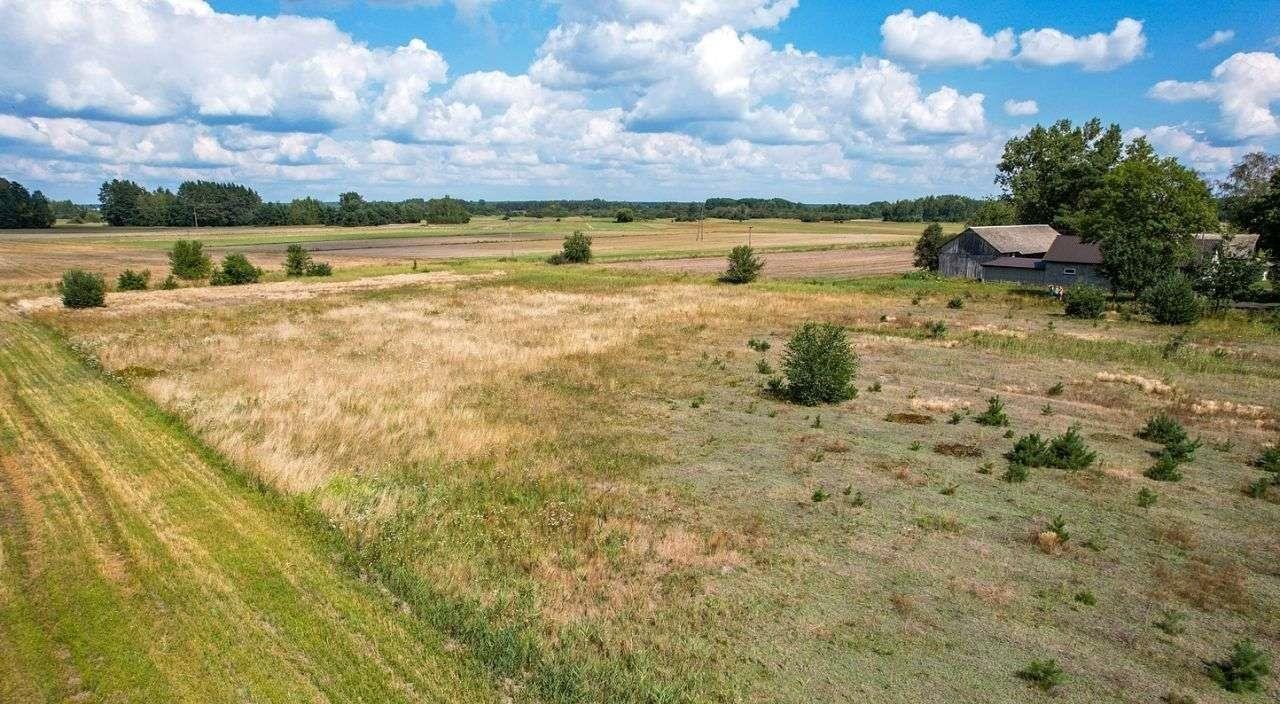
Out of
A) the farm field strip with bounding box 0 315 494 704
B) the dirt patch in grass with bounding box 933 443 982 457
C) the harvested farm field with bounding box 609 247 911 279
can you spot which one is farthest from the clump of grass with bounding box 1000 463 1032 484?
the harvested farm field with bounding box 609 247 911 279

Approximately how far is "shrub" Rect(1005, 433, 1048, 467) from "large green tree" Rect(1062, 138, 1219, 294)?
37.1 metres

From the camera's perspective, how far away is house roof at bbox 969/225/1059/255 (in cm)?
6519

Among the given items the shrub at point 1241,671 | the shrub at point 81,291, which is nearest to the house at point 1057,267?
the shrub at point 1241,671

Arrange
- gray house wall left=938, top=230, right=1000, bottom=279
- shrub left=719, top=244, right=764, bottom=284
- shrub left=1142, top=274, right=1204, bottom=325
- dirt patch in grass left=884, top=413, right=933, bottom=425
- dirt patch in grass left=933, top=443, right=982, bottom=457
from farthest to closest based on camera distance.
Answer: gray house wall left=938, top=230, right=1000, bottom=279, shrub left=719, top=244, right=764, bottom=284, shrub left=1142, top=274, right=1204, bottom=325, dirt patch in grass left=884, top=413, right=933, bottom=425, dirt patch in grass left=933, top=443, right=982, bottom=457

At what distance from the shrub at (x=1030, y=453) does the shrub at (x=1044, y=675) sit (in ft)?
28.6

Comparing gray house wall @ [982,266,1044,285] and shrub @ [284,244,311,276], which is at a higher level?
shrub @ [284,244,311,276]

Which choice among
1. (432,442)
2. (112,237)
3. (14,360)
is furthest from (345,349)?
(112,237)

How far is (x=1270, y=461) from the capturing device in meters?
16.2

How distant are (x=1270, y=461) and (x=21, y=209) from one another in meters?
211

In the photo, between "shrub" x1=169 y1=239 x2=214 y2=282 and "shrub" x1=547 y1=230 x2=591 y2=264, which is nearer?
"shrub" x1=169 y1=239 x2=214 y2=282

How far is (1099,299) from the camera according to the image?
4106 cm

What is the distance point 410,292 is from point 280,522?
45.2 meters

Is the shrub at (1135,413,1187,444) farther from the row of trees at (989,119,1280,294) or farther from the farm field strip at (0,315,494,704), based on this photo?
the row of trees at (989,119,1280,294)

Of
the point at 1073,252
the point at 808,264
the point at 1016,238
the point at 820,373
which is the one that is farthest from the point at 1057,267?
the point at 820,373
